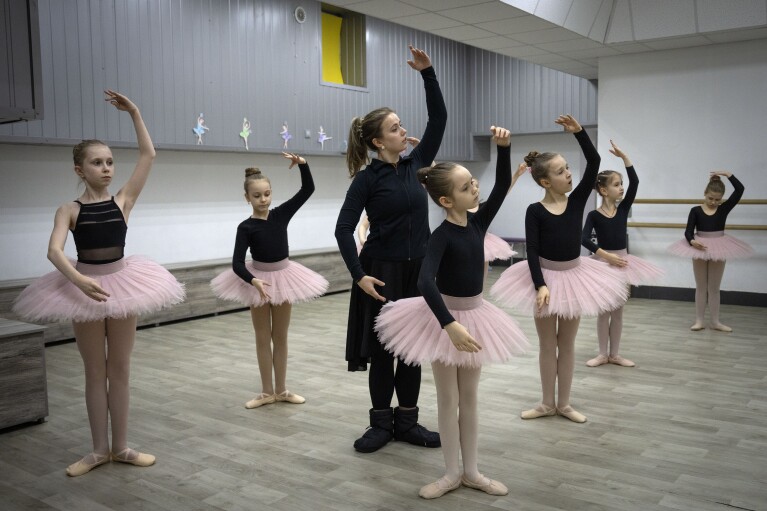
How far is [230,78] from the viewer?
6.87 meters

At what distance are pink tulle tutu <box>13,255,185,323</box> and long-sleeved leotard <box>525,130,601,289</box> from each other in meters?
1.67

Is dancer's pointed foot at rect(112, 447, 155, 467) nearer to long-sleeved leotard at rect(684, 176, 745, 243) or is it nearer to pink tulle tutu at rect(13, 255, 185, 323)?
pink tulle tutu at rect(13, 255, 185, 323)

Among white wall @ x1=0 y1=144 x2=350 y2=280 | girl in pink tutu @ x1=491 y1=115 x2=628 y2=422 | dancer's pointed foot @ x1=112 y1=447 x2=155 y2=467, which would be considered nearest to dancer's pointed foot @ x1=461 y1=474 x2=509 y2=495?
girl in pink tutu @ x1=491 y1=115 x2=628 y2=422

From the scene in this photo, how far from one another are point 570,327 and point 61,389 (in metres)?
3.02

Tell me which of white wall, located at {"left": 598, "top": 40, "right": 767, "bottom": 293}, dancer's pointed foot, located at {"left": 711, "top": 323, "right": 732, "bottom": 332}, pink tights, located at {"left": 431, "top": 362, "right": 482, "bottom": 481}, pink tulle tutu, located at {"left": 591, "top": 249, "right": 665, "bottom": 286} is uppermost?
white wall, located at {"left": 598, "top": 40, "right": 767, "bottom": 293}

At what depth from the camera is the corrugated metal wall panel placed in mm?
5605

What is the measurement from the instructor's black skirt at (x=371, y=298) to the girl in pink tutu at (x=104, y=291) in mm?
789

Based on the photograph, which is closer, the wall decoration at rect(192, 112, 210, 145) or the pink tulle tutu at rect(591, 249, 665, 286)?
the pink tulle tutu at rect(591, 249, 665, 286)

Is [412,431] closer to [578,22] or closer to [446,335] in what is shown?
[446,335]

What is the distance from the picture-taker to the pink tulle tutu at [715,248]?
17.7 ft

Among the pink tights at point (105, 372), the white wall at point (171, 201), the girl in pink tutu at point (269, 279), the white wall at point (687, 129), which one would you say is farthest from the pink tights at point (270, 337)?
the white wall at point (687, 129)

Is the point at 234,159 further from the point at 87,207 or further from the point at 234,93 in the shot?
the point at 87,207

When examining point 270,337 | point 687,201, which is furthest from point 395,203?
point 687,201

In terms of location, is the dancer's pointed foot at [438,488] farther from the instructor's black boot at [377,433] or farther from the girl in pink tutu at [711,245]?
the girl in pink tutu at [711,245]
